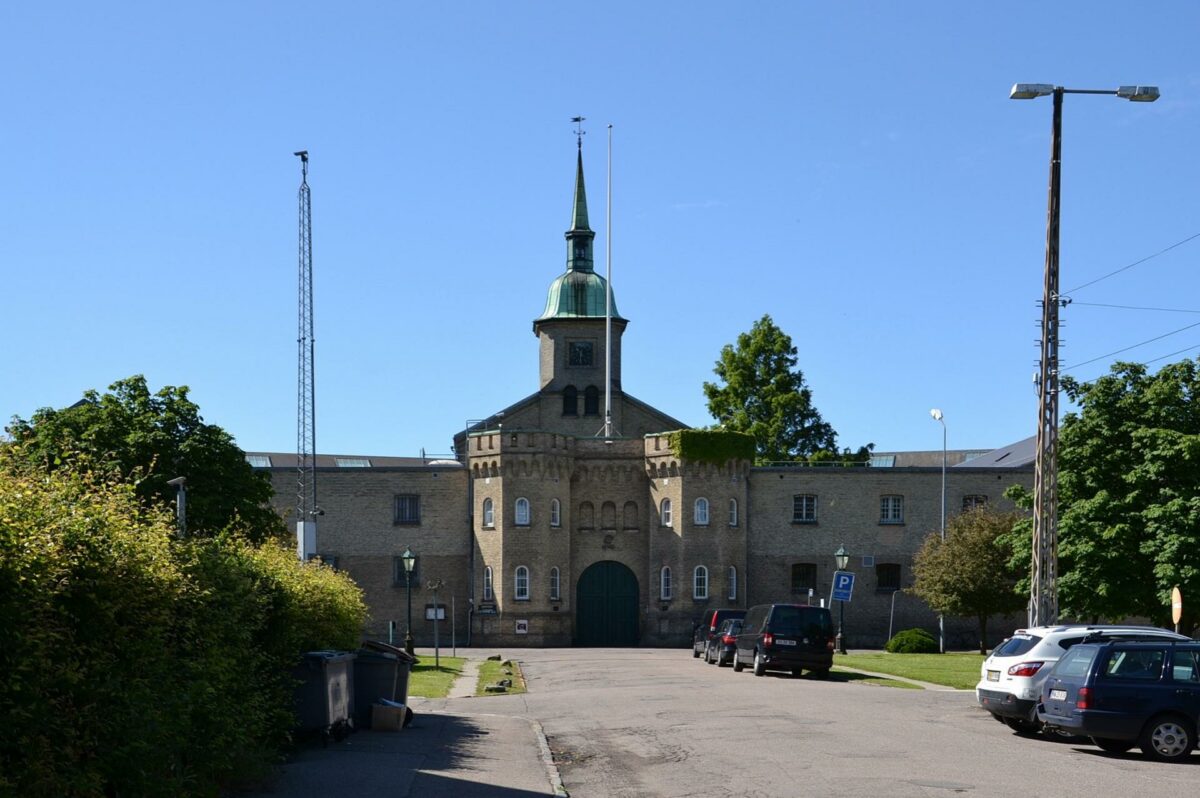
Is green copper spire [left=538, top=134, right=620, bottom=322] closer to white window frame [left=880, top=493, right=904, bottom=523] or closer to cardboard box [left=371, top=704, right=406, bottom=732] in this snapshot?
white window frame [left=880, top=493, right=904, bottom=523]

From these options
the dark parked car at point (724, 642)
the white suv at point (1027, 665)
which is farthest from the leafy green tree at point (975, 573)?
the white suv at point (1027, 665)

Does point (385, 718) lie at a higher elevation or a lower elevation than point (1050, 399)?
lower

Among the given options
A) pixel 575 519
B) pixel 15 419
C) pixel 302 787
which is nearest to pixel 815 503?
pixel 575 519

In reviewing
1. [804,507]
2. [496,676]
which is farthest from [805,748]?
[804,507]

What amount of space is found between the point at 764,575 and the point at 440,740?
4474 centimetres

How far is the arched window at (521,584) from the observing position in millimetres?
60969

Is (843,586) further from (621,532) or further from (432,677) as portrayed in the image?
(621,532)

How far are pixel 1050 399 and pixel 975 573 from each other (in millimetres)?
26418

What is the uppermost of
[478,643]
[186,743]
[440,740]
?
[186,743]

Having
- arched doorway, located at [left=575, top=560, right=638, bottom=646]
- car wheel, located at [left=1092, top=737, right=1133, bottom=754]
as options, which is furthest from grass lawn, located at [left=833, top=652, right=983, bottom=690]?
arched doorway, located at [left=575, top=560, right=638, bottom=646]

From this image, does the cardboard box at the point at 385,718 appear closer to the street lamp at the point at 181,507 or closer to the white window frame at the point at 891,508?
the street lamp at the point at 181,507

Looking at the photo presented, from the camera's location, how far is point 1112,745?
19141mm

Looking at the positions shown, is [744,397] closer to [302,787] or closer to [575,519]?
[575,519]

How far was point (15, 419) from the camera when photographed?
38.8 m
